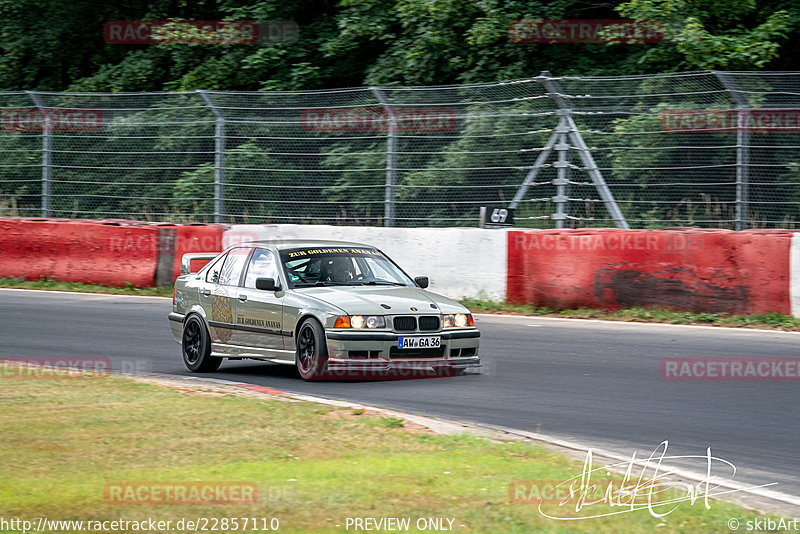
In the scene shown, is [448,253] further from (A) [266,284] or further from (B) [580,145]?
(A) [266,284]

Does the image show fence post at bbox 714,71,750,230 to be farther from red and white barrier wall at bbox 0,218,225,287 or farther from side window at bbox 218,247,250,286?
red and white barrier wall at bbox 0,218,225,287

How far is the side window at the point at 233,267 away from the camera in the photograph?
1156 centimetres

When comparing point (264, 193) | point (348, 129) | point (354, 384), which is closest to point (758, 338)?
point (354, 384)

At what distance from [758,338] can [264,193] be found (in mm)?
9507

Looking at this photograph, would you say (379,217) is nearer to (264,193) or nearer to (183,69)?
(264,193)

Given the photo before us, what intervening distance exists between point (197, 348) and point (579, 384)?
3937mm

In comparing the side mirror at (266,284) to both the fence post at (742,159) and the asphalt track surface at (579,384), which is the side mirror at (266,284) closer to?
the asphalt track surface at (579,384)

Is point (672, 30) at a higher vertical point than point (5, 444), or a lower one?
higher

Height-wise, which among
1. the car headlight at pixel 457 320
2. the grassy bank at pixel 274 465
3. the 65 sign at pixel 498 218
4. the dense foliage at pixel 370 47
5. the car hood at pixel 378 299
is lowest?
the grassy bank at pixel 274 465

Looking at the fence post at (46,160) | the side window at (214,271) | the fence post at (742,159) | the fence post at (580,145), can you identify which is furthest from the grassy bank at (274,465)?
the fence post at (46,160)

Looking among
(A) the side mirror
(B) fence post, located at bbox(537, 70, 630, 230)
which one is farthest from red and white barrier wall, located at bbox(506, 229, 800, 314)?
(A) the side mirror

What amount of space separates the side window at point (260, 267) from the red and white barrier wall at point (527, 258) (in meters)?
5.30

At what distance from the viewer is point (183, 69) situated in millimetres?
27656

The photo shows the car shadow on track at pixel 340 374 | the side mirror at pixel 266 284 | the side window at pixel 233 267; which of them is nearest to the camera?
the car shadow on track at pixel 340 374
